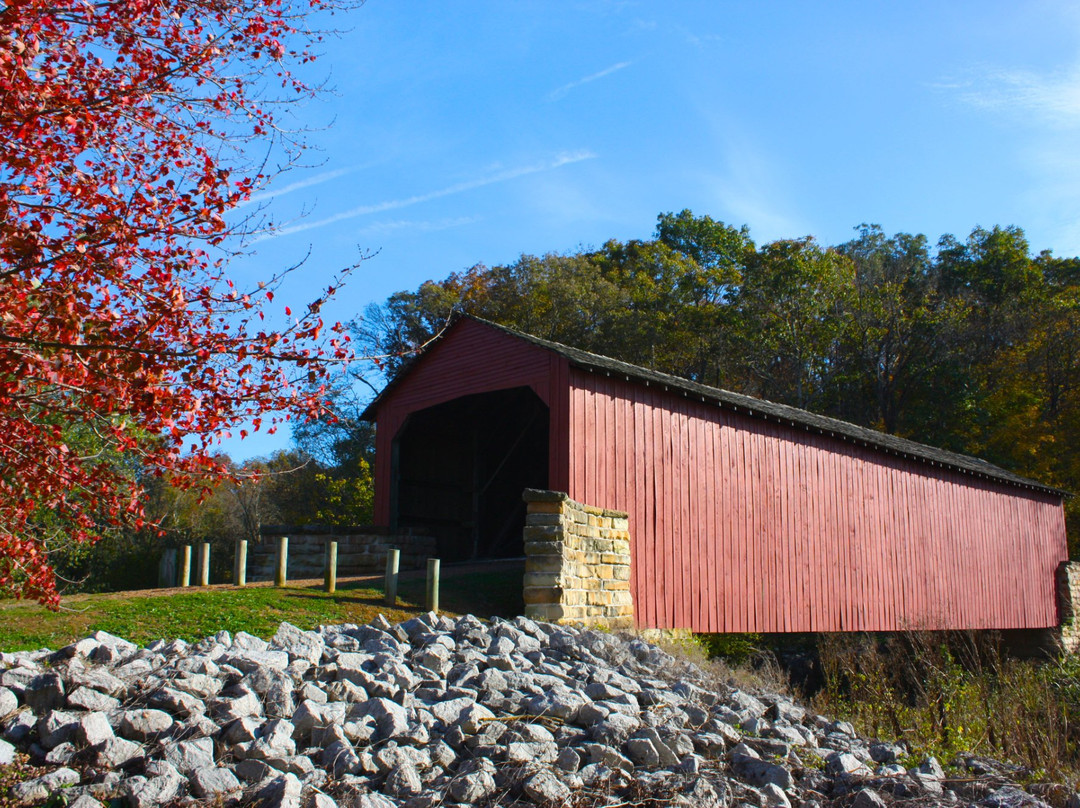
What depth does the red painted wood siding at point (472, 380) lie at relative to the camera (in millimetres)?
10391

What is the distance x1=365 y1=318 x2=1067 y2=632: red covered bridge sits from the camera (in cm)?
1085

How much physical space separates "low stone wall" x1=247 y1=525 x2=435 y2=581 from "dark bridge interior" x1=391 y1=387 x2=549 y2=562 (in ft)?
2.52

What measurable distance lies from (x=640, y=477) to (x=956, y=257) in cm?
2838

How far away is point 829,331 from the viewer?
90.9ft

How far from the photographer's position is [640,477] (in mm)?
10992

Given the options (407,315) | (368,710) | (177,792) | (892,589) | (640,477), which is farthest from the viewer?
(407,315)

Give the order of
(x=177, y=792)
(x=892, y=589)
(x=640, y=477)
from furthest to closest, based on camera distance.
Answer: (x=892, y=589) < (x=640, y=477) < (x=177, y=792)

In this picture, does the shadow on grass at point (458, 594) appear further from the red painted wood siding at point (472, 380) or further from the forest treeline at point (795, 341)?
the forest treeline at point (795, 341)

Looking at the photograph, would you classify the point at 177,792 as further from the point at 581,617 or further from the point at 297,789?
the point at 581,617

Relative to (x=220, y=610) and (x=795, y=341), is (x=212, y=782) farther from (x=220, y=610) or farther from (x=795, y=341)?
(x=795, y=341)

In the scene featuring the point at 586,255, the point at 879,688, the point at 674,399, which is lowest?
the point at 879,688

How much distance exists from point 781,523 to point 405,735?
30.0 ft

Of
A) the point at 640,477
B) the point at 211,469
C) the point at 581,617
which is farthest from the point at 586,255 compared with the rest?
the point at 211,469

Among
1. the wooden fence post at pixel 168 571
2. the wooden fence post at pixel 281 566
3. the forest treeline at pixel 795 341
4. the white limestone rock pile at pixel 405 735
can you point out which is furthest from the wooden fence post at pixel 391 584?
the forest treeline at pixel 795 341
